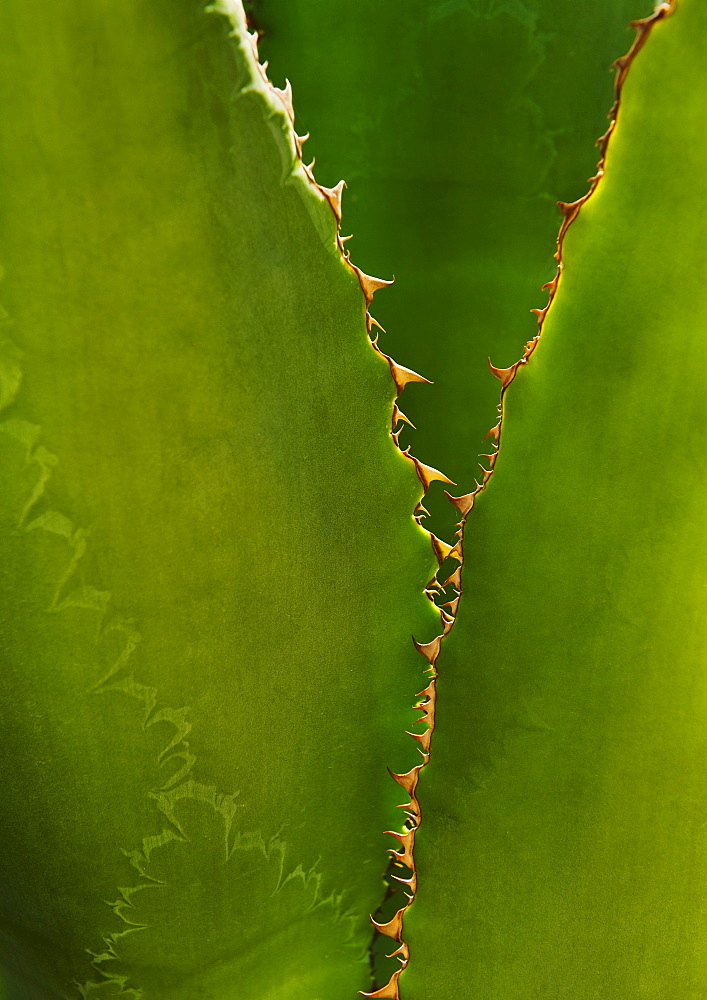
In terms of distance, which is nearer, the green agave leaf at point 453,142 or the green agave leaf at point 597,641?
the green agave leaf at point 597,641

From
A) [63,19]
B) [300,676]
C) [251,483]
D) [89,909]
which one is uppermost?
[63,19]

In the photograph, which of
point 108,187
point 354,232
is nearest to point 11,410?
point 108,187

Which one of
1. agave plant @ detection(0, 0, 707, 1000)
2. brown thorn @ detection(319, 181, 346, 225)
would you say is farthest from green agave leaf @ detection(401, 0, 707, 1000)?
brown thorn @ detection(319, 181, 346, 225)

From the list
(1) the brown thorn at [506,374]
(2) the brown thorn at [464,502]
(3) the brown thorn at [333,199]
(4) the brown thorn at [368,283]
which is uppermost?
A: (3) the brown thorn at [333,199]

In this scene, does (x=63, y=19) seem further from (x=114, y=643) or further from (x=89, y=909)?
(x=89, y=909)

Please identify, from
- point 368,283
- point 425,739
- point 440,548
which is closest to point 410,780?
point 425,739

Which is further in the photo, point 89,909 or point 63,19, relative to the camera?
point 89,909

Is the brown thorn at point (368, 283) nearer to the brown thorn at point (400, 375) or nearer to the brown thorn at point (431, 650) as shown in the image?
the brown thorn at point (400, 375)

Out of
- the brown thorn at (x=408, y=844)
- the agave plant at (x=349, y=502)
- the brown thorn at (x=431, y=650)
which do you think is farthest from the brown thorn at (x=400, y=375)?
the brown thorn at (x=408, y=844)
